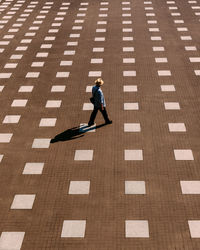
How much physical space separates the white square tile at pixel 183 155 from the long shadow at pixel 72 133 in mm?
2470

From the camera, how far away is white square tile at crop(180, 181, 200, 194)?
269 inches

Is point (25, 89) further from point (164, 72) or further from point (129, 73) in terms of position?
point (164, 72)

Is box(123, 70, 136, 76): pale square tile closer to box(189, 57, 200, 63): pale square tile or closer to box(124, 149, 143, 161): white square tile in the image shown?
box(189, 57, 200, 63): pale square tile

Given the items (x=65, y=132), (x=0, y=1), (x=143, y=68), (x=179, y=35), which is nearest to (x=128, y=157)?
(x=65, y=132)

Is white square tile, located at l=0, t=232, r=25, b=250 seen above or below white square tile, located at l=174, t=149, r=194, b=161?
below

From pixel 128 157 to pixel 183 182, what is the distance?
1585 mm

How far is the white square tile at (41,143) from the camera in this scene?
838 cm

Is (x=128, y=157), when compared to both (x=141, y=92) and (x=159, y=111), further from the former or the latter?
(x=141, y=92)

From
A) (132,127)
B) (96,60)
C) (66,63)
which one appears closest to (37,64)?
(66,63)

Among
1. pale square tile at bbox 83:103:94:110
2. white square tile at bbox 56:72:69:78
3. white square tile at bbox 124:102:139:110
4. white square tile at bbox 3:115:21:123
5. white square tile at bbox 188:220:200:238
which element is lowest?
white square tile at bbox 188:220:200:238

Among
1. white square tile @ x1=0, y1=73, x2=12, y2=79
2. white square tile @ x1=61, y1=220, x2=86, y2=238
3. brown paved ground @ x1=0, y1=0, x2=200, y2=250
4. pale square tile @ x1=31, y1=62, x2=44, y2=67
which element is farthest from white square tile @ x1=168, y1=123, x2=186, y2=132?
white square tile @ x1=0, y1=73, x2=12, y2=79

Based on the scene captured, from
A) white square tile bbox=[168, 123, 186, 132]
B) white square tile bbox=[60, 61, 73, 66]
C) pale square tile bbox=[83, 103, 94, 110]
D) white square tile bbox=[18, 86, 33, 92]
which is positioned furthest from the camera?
white square tile bbox=[60, 61, 73, 66]

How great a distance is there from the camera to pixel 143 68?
12039 mm

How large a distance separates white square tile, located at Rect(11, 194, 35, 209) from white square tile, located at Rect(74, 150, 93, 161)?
1.62 m
